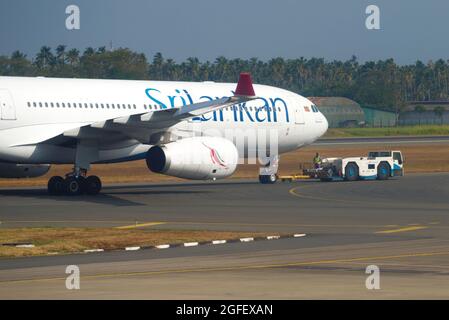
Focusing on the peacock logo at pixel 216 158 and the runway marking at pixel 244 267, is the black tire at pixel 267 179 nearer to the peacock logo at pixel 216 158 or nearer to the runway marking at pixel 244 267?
the peacock logo at pixel 216 158

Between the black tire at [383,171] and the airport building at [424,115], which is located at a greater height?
the airport building at [424,115]

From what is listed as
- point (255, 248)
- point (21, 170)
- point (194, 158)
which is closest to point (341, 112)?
point (21, 170)

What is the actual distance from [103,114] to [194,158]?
5780 mm

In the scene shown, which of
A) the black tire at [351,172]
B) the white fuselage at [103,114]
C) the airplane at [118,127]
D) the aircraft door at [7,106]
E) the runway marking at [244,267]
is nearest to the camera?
the runway marking at [244,267]

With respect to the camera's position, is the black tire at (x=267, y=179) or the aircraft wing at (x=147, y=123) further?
the black tire at (x=267, y=179)

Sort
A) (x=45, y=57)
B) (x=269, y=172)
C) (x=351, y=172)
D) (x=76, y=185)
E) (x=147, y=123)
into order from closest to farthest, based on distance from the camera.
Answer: (x=147, y=123)
(x=76, y=185)
(x=269, y=172)
(x=351, y=172)
(x=45, y=57)

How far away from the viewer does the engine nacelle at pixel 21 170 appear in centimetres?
4534

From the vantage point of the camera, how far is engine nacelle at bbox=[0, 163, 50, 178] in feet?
149

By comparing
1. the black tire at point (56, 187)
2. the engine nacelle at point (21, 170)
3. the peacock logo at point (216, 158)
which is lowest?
the black tire at point (56, 187)

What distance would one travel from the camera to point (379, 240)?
27719 millimetres

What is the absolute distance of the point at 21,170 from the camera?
45.6 meters

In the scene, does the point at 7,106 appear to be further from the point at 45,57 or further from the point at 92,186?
the point at 45,57

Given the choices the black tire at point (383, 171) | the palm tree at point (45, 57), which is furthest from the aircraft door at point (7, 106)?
the palm tree at point (45, 57)

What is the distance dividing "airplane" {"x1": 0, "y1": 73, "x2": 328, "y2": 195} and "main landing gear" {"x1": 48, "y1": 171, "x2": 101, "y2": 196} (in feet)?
0.13
